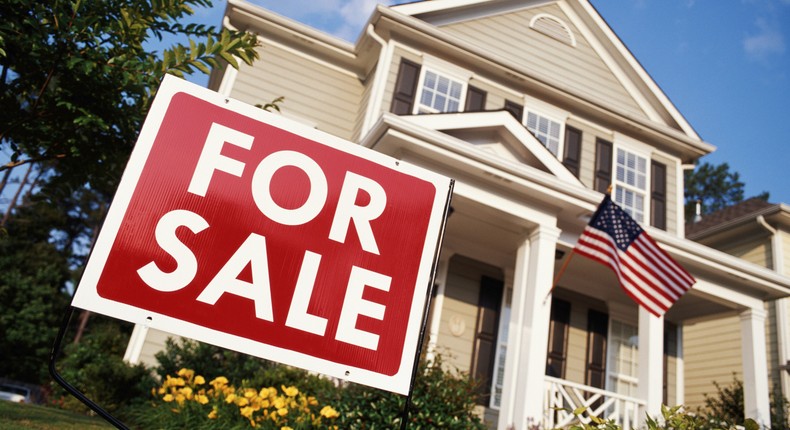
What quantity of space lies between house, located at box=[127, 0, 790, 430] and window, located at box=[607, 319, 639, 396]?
0.10 feet

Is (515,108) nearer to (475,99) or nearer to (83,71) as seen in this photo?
(475,99)

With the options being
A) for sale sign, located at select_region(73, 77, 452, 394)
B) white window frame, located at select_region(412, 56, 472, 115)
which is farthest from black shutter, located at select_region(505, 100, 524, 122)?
for sale sign, located at select_region(73, 77, 452, 394)

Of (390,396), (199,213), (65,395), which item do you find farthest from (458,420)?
(65,395)

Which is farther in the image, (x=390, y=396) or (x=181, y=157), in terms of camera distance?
(x=390, y=396)

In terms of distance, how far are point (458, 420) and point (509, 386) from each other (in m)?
1.90

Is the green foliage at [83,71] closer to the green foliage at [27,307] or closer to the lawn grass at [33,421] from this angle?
the lawn grass at [33,421]

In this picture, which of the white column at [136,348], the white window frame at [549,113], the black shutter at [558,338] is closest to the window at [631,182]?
the white window frame at [549,113]

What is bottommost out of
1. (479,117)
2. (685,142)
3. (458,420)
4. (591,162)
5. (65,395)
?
(65,395)

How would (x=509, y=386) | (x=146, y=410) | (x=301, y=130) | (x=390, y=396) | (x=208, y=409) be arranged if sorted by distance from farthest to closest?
(x=509, y=386) < (x=146, y=410) < (x=208, y=409) < (x=390, y=396) < (x=301, y=130)

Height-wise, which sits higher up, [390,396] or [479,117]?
[479,117]

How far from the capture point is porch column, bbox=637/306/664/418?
9.04 metres

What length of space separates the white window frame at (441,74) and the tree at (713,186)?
110ft

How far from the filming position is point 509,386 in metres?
8.38

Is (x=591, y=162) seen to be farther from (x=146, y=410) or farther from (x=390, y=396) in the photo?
(x=146, y=410)
